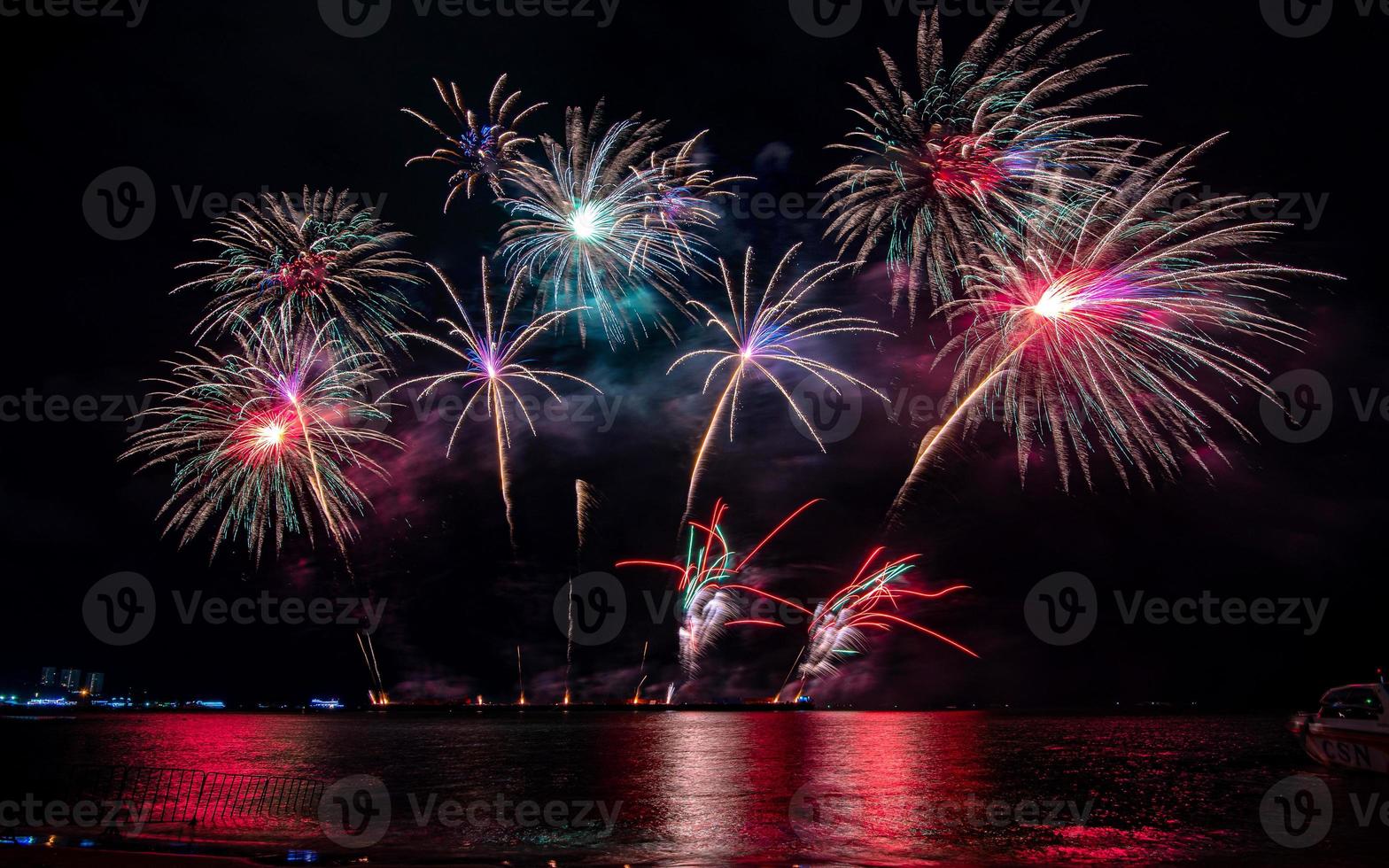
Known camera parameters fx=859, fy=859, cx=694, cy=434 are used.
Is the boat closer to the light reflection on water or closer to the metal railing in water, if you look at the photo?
the light reflection on water

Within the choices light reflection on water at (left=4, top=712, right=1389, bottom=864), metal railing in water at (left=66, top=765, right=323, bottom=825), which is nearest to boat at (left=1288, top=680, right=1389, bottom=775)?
light reflection on water at (left=4, top=712, right=1389, bottom=864)

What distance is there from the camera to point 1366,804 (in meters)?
32.9

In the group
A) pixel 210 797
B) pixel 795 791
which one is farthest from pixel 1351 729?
pixel 210 797

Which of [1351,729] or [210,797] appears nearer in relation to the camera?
[210,797]

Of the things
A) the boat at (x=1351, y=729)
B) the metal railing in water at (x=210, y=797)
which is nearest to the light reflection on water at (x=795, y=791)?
the boat at (x=1351, y=729)

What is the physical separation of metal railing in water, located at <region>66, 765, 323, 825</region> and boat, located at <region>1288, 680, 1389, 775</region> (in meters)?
43.5

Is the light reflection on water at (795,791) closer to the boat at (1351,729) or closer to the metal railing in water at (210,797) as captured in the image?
the boat at (1351,729)

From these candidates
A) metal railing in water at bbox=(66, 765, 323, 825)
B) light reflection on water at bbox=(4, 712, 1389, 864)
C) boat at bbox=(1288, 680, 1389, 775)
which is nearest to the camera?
light reflection on water at bbox=(4, 712, 1389, 864)

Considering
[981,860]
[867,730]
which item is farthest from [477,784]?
[867,730]

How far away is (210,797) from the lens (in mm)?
31906

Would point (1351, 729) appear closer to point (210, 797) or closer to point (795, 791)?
point (795, 791)

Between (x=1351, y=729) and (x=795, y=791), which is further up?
(x=1351, y=729)

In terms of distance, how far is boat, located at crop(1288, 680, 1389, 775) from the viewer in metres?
37.7

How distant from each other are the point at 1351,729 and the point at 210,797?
49.2m
